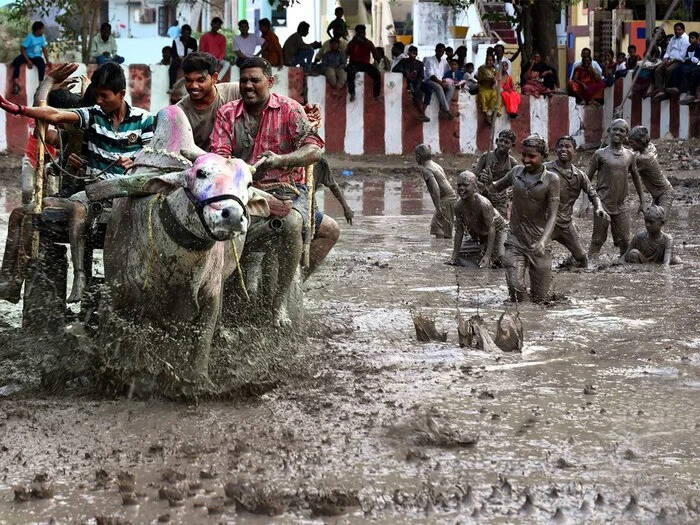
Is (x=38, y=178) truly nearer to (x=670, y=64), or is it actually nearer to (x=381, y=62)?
(x=670, y=64)

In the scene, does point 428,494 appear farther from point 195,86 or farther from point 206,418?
point 195,86

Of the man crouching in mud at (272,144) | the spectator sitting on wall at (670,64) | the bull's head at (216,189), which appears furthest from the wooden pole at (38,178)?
the spectator sitting on wall at (670,64)

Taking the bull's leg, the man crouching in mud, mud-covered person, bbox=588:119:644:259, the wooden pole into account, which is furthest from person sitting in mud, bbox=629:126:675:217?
the bull's leg

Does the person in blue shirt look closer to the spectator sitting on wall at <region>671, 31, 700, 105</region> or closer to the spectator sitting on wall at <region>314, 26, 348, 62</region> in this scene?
the spectator sitting on wall at <region>314, 26, 348, 62</region>

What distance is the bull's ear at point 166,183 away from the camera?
5582 mm

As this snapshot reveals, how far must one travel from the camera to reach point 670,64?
21.2 metres

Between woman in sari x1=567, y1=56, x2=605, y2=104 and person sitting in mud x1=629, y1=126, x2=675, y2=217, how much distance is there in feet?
29.6

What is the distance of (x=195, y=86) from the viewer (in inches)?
297

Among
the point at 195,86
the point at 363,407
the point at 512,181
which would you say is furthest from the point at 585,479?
the point at 512,181

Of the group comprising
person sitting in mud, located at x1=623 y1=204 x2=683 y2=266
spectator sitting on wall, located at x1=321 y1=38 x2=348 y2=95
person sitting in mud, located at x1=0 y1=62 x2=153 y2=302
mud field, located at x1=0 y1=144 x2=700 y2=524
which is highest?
spectator sitting on wall, located at x1=321 y1=38 x2=348 y2=95

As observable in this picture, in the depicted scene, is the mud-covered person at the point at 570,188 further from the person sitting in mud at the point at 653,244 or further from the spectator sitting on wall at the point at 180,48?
the spectator sitting on wall at the point at 180,48

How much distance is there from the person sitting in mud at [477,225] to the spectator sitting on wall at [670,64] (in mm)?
10570

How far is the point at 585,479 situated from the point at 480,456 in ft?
1.65

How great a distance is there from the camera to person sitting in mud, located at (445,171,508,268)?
445 inches
